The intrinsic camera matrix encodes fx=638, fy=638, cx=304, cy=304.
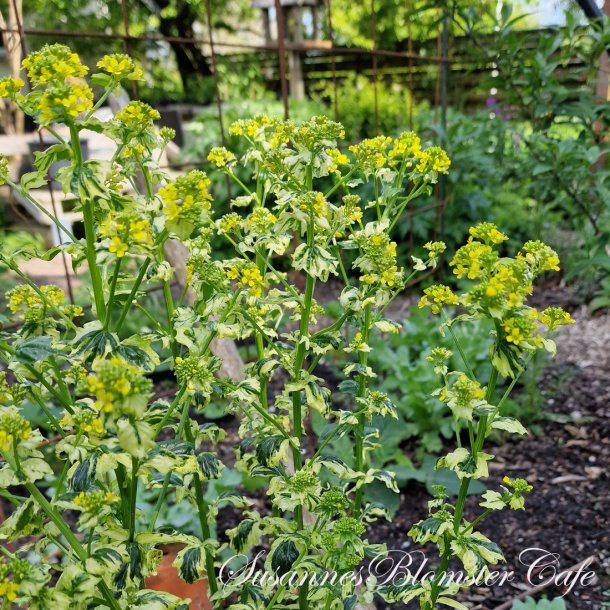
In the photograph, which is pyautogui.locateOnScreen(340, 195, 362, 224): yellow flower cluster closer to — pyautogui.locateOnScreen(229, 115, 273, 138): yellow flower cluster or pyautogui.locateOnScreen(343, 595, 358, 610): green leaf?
pyautogui.locateOnScreen(229, 115, 273, 138): yellow flower cluster

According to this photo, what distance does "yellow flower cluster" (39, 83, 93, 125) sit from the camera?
96 cm

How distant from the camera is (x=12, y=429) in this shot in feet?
3.31

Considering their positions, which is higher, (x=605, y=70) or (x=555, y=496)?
(x=605, y=70)

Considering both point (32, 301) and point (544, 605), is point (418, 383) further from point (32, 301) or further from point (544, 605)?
point (32, 301)

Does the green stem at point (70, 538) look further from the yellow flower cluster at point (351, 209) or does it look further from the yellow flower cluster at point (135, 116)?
the yellow flower cluster at point (351, 209)

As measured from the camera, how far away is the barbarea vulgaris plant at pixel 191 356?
1010 mm

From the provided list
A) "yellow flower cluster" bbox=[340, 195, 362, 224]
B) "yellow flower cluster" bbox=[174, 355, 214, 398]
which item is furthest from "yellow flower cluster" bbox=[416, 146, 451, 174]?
"yellow flower cluster" bbox=[174, 355, 214, 398]

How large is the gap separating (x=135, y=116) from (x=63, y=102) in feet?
0.65

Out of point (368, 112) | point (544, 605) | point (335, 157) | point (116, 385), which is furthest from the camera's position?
point (368, 112)

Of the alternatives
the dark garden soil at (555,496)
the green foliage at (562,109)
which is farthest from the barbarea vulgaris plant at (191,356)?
the green foliage at (562,109)

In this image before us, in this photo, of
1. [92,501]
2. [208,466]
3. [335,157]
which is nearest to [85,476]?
[92,501]

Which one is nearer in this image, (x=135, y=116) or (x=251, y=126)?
(x=135, y=116)

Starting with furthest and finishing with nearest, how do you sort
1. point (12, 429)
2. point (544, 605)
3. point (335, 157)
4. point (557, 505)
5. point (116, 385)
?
point (557, 505), point (544, 605), point (335, 157), point (12, 429), point (116, 385)

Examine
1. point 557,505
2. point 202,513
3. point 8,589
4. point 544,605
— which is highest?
point 8,589
